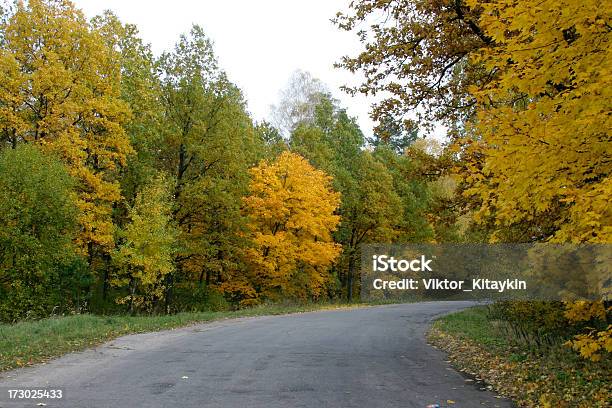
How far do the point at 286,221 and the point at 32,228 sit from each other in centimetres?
1444

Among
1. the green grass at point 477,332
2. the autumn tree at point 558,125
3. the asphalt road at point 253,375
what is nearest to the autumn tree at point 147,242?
the asphalt road at point 253,375

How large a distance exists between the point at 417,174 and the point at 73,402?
10.9 m

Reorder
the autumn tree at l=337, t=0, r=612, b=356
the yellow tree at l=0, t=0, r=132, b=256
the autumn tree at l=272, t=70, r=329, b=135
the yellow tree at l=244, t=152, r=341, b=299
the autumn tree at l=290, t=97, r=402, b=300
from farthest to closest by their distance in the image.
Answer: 1. the autumn tree at l=272, t=70, r=329, b=135
2. the autumn tree at l=290, t=97, r=402, b=300
3. the yellow tree at l=244, t=152, r=341, b=299
4. the yellow tree at l=0, t=0, r=132, b=256
5. the autumn tree at l=337, t=0, r=612, b=356

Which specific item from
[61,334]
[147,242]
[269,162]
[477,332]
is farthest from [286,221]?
[61,334]

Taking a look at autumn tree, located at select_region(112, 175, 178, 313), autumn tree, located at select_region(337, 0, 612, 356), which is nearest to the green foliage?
autumn tree, located at select_region(112, 175, 178, 313)

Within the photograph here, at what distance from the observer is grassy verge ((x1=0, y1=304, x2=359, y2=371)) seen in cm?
1112

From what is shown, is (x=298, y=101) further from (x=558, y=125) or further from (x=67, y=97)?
(x=558, y=125)

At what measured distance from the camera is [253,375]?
31.7ft

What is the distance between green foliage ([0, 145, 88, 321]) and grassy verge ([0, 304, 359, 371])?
18.3 feet

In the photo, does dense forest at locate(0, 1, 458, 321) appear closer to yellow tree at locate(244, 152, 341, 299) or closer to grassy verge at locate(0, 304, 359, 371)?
yellow tree at locate(244, 152, 341, 299)

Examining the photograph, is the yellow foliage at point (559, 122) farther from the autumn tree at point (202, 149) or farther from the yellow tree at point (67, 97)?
the autumn tree at point (202, 149)

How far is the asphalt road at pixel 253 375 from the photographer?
25.7ft

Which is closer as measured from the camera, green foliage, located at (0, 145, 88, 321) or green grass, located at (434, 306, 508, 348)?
green grass, located at (434, 306, 508, 348)

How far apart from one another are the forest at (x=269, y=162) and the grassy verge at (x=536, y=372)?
713 mm
